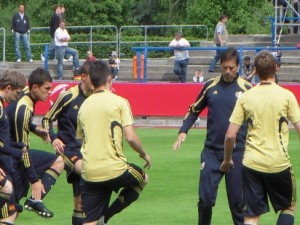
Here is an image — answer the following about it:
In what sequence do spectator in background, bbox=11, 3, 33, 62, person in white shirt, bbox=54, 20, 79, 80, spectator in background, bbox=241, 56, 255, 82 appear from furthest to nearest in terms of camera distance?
spectator in background, bbox=11, 3, 33, 62
person in white shirt, bbox=54, 20, 79, 80
spectator in background, bbox=241, 56, 255, 82

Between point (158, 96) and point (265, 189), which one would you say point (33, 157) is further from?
point (158, 96)

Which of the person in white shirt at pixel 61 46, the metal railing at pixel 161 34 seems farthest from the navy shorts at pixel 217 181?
the metal railing at pixel 161 34

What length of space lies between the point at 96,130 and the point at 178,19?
51776 mm

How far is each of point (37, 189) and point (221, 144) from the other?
6.78 ft

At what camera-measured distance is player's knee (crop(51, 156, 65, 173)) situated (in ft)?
41.2

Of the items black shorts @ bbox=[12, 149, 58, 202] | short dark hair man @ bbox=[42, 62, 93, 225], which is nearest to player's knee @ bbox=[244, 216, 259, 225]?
black shorts @ bbox=[12, 149, 58, 202]

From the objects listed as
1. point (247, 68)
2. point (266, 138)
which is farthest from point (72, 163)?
point (247, 68)

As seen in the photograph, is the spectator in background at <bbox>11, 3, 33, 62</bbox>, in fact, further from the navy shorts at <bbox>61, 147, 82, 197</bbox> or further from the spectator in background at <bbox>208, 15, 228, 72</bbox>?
the navy shorts at <bbox>61, 147, 82, 197</bbox>

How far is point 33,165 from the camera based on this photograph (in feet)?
40.6

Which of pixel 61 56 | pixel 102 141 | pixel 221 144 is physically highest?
pixel 102 141

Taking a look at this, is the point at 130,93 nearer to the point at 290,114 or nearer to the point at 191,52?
the point at 191,52

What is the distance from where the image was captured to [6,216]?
37.0ft

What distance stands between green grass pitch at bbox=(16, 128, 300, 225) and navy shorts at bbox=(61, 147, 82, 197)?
0.81 meters

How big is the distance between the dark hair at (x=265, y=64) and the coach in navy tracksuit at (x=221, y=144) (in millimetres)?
1372
